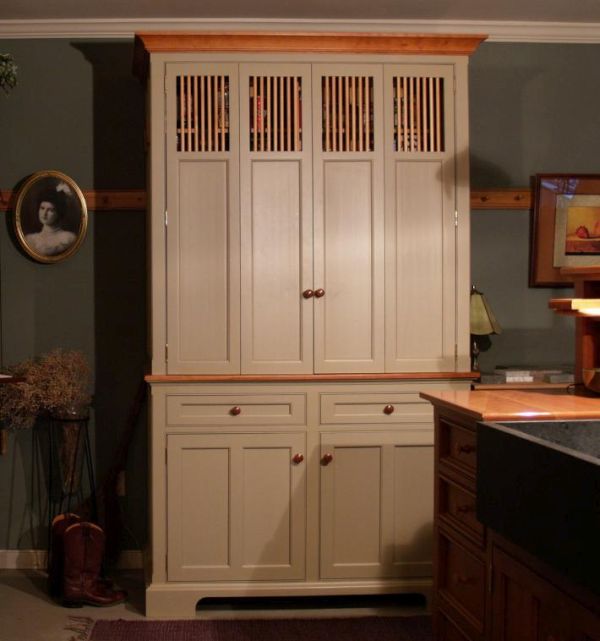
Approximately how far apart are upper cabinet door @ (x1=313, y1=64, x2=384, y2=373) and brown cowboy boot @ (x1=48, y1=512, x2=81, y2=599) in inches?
51.2

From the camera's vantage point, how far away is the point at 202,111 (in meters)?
3.42

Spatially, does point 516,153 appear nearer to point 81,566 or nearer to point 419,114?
point 419,114

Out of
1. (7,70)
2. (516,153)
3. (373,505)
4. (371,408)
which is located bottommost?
(373,505)

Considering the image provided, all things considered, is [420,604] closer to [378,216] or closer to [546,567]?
[378,216]

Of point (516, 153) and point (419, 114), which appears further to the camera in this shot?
point (516, 153)

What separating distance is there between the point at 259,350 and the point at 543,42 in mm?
2086

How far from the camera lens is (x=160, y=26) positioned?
392 cm

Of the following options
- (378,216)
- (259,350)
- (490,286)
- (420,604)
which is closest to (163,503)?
(259,350)

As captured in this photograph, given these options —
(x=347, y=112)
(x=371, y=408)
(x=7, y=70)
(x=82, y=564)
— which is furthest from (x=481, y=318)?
(x=7, y=70)

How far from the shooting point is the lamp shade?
366 centimetres

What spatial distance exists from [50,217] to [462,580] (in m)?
2.56

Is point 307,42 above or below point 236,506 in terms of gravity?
A: above

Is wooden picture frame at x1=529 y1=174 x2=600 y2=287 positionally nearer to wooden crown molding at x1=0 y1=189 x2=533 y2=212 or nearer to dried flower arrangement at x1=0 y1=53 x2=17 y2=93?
wooden crown molding at x1=0 y1=189 x2=533 y2=212

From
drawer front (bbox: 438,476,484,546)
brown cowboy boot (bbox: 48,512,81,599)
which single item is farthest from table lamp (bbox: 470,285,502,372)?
brown cowboy boot (bbox: 48,512,81,599)
